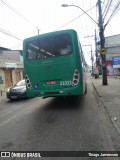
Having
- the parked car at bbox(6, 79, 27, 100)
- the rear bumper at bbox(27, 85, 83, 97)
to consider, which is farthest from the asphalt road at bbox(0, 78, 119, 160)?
the parked car at bbox(6, 79, 27, 100)

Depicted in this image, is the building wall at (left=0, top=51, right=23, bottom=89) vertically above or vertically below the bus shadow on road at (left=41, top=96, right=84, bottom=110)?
above

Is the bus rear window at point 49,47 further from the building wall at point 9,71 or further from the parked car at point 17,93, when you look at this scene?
the building wall at point 9,71

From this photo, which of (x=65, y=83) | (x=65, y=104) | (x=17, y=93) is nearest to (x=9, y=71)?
(x=17, y=93)

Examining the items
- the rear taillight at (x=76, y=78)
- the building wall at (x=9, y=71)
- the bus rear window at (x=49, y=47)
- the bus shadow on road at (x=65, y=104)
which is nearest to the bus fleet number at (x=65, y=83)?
the rear taillight at (x=76, y=78)

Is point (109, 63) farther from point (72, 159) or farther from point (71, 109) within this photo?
point (72, 159)

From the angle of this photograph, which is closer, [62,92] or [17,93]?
[62,92]

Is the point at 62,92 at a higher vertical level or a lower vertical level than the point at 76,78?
lower

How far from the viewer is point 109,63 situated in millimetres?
41812

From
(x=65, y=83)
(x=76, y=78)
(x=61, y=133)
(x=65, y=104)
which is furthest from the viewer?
(x=65, y=104)

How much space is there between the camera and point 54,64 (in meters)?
8.66

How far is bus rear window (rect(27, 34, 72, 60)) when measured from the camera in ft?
28.3

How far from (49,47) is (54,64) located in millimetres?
837

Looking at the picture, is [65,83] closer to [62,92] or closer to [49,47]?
[62,92]

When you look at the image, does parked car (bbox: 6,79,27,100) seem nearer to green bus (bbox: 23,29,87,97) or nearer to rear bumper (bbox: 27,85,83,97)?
green bus (bbox: 23,29,87,97)
